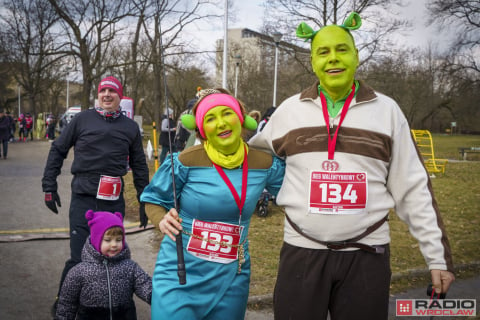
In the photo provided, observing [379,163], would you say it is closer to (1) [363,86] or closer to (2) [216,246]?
(1) [363,86]

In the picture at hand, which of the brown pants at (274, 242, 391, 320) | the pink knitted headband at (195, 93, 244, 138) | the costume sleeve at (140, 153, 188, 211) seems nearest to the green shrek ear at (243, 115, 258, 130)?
the pink knitted headband at (195, 93, 244, 138)

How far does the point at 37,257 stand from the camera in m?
6.09

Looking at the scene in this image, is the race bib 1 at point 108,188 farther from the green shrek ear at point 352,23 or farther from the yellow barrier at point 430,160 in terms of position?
the yellow barrier at point 430,160

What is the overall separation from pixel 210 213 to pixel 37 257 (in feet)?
14.3

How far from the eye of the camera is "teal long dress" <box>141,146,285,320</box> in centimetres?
260

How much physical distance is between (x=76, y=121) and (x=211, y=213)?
7.50ft

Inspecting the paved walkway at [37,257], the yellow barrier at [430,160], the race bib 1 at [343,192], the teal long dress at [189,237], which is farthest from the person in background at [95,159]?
the yellow barrier at [430,160]

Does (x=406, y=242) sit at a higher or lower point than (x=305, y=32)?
lower

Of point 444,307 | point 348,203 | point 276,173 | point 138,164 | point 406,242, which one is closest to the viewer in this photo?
point 348,203

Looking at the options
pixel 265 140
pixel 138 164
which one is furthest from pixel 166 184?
pixel 138 164

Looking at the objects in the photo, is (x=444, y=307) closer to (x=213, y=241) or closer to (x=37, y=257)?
(x=213, y=241)

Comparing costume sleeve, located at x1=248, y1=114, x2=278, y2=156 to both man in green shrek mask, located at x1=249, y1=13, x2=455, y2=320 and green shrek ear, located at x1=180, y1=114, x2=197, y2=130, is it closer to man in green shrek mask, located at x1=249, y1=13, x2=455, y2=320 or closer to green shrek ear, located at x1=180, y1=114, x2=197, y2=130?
man in green shrek mask, located at x1=249, y1=13, x2=455, y2=320

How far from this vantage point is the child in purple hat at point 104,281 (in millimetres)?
3276

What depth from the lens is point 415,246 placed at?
707 centimetres
